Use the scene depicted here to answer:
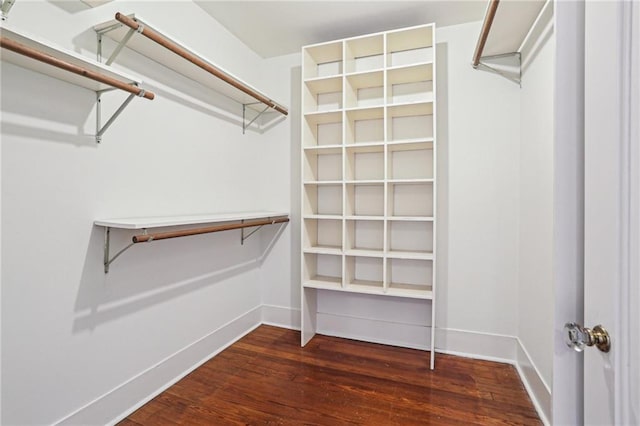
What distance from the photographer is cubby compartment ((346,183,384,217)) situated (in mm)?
2543

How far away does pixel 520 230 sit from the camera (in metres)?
2.19

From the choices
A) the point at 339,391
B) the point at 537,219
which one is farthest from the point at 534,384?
the point at 339,391

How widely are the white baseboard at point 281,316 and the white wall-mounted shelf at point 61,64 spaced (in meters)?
1.97

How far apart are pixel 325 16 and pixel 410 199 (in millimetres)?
1497

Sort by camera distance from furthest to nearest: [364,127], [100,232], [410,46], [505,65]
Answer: [364,127]
[410,46]
[505,65]
[100,232]

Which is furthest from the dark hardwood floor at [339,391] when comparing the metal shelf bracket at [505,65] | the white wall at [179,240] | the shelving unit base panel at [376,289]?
the metal shelf bracket at [505,65]

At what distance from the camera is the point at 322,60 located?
264 cm

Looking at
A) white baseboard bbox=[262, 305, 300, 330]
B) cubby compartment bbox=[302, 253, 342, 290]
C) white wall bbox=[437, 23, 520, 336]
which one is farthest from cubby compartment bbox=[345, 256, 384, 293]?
white baseboard bbox=[262, 305, 300, 330]

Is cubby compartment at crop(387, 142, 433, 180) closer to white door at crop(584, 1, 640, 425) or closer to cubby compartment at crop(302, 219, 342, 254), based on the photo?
cubby compartment at crop(302, 219, 342, 254)

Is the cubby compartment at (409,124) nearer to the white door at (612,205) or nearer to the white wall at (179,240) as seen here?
the white wall at (179,240)

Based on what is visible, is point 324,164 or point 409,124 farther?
point 324,164

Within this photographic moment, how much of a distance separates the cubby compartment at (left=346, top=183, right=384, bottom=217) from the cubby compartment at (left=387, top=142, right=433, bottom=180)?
0.58 feet

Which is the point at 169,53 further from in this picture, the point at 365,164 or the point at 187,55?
the point at 365,164

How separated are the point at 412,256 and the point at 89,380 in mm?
1984
